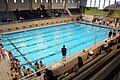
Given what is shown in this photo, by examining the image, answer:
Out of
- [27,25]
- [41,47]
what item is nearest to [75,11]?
[27,25]

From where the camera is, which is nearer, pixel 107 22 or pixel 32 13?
pixel 107 22

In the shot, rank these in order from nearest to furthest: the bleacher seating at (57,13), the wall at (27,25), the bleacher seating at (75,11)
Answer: the wall at (27,25), the bleacher seating at (57,13), the bleacher seating at (75,11)

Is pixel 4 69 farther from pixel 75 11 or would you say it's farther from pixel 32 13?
pixel 75 11

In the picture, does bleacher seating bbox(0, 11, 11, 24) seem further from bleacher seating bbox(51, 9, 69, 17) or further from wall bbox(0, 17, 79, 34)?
bleacher seating bbox(51, 9, 69, 17)

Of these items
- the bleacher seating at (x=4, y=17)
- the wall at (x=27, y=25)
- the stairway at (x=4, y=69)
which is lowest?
the stairway at (x=4, y=69)

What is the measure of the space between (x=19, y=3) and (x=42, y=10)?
366 centimetres

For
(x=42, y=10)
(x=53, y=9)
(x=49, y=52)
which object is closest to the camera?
(x=49, y=52)

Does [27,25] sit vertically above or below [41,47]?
above

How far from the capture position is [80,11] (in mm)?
25953

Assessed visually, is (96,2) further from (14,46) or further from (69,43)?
(14,46)

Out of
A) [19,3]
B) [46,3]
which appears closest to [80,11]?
[46,3]

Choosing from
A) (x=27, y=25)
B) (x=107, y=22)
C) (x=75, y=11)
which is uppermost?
(x=75, y=11)

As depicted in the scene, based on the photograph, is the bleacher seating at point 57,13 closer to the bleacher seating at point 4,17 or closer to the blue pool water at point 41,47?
the bleacher seating at point 4,17

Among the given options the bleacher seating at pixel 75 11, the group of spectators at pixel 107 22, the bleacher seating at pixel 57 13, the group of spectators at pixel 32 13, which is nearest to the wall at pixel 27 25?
the bleacher seating at pixel 57 13
